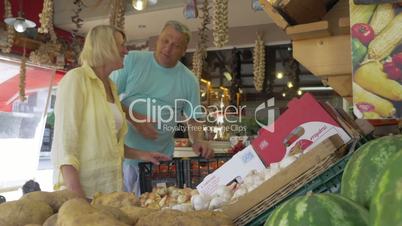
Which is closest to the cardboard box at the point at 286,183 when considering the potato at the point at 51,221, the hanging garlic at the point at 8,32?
the potato at the point at 51,221

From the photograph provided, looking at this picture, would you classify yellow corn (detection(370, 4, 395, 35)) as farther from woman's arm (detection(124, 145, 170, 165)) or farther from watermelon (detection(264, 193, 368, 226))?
woman's arm (detection(124, 145, 170, 165))

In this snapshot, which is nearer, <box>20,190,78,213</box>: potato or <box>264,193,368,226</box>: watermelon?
<box>264,193,368,226</box>: watermelon

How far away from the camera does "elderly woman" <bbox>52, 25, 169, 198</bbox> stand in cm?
189

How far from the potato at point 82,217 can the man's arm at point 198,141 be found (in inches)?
63.0

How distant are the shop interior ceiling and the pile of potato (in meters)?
4.81

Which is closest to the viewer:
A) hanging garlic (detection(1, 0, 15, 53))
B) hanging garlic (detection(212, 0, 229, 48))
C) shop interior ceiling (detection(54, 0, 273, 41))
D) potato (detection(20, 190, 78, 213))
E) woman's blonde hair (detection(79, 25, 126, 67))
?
potato (detection(20, 190, 78, 213))

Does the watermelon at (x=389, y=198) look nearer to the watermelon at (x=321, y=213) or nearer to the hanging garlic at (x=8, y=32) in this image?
the watermelon at (x=321, y=213)

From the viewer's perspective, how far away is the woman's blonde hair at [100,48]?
6.88ft

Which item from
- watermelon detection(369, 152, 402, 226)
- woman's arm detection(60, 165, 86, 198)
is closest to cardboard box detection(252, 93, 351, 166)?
watermelon detection(369, 152, 402, 226)

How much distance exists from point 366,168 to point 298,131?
24.9 inches

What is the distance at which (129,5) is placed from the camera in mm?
5957

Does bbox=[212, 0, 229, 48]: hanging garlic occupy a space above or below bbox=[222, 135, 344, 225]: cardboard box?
above

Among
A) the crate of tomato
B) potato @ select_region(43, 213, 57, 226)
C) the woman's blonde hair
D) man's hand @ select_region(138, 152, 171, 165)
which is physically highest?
the woman's blonde hair

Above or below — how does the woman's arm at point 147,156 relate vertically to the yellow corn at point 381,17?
below
